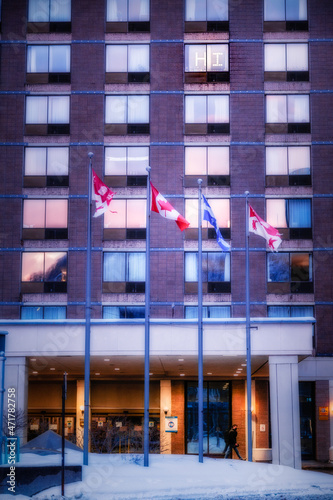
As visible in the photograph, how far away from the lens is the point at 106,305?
4322 cm

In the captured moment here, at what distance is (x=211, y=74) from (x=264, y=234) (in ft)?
53.2

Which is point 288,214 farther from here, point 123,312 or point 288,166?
point 123,312

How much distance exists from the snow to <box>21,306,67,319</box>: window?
50.7 feet

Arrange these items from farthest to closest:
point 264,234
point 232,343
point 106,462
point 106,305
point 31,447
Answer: point 106,305 < point 232,343 < point 264,234 < point 31,447 < point 106,462

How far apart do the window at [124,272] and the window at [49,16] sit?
13764mm

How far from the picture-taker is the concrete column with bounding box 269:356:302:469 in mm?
34438

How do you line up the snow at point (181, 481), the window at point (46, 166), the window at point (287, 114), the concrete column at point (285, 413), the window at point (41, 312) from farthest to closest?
the window at point (287, 114) → the window at point (46, 166) → the window at point (41, 312) → the concrete column at point (285, 413) → the snow at point (181, 481)

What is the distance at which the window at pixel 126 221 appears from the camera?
44.0m

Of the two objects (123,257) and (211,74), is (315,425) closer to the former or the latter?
(123,257)

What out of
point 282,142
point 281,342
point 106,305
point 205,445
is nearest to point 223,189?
point 282,142

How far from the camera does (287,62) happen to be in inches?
1796

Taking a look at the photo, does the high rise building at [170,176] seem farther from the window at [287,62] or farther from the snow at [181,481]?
the snow at [181,481]

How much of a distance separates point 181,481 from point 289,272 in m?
21.5

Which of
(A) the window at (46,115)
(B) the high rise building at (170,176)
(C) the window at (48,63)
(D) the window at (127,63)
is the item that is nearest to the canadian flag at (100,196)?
(B) the high rise building at (170,176)
